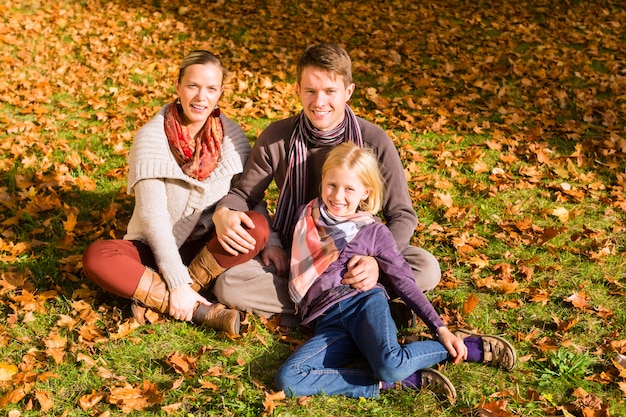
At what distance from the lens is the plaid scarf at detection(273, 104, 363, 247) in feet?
12.2

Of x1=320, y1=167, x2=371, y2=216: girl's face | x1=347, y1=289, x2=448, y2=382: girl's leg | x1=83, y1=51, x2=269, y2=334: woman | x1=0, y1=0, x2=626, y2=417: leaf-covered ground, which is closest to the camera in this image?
x1=347, y1=289, x2=448, y2=382: girl's leg

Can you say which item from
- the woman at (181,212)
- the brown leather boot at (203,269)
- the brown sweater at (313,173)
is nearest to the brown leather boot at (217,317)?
the woman at (181,212)

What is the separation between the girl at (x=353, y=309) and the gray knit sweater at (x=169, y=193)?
1.99 feet

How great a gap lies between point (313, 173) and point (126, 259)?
1.23 metres

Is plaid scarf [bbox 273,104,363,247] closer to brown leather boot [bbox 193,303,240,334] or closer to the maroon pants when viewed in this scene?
the maroon pants

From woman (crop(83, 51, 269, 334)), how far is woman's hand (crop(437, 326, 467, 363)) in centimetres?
114

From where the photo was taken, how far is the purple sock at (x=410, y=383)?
3.12m

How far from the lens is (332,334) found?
3.30m

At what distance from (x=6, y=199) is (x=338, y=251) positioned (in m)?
2.98

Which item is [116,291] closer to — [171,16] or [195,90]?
[195,90]

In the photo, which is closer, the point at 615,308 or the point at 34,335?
the point at 34,335

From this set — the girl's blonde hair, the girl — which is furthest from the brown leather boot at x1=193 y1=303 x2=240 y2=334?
the girl's blonde hair

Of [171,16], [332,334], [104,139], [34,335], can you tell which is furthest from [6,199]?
[171,16]

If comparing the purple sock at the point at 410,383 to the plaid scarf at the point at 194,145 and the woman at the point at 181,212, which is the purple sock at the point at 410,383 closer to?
the woman at the point at 181,212
